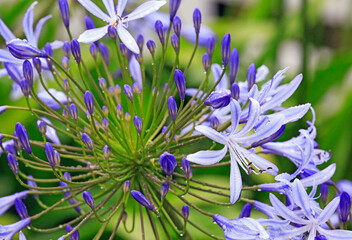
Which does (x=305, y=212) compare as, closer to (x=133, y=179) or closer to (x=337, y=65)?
(x=133, y=179)

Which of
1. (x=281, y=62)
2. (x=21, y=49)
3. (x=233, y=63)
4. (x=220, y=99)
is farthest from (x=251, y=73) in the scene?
(x=281, y=62)

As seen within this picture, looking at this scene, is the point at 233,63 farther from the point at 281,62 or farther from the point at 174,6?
the point at 281,62

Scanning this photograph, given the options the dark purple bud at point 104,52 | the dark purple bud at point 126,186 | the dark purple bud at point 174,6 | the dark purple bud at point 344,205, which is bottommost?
the dark purple bud at point 344,205

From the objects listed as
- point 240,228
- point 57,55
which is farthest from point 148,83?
point 240,228

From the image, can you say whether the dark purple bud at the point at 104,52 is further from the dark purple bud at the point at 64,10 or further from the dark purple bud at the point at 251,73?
the dark purple bud at the point at 251,73

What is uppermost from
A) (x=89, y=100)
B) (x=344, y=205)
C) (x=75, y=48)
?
(x=75, y=48)

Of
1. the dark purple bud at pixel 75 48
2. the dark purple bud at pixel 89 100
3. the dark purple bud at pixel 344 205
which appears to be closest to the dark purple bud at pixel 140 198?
the dark purple bud at pixel 89 100
